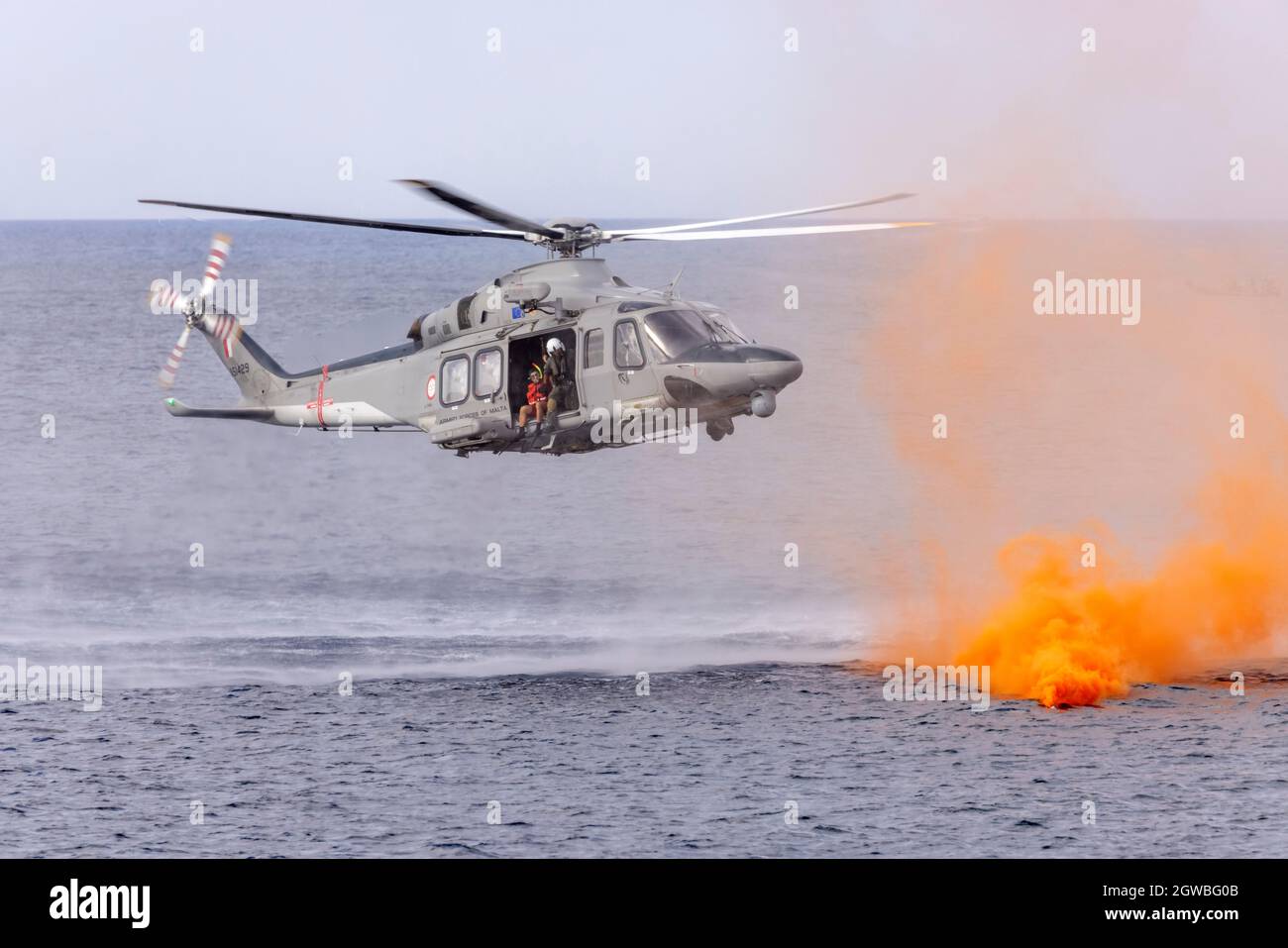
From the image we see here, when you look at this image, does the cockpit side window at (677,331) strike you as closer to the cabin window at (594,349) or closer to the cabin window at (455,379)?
the cabin window at (594,349)

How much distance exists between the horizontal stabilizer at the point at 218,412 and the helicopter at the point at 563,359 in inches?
2.8

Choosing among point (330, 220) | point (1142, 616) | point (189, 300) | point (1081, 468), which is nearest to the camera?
point (330, 220)

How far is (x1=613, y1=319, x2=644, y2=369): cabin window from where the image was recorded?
31312 millimetres

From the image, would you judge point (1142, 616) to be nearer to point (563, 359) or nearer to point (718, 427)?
point (718, 427)

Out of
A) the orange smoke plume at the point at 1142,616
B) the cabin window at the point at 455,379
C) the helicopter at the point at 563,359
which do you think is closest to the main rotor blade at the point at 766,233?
the helicopter at the point at 563,359

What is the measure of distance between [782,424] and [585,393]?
213 ft

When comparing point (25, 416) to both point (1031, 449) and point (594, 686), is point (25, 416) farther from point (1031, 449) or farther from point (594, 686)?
point (594, 686)

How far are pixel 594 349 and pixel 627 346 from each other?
2.33ft

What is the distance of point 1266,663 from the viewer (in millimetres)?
50062

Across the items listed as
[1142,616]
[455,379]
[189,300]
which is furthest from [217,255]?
[1142,616]

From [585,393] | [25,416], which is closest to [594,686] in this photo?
[585,393]

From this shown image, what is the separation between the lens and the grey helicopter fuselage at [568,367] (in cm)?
3061

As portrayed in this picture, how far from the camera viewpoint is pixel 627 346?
1238 inches

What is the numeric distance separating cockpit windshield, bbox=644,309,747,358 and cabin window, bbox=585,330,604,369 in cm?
96
